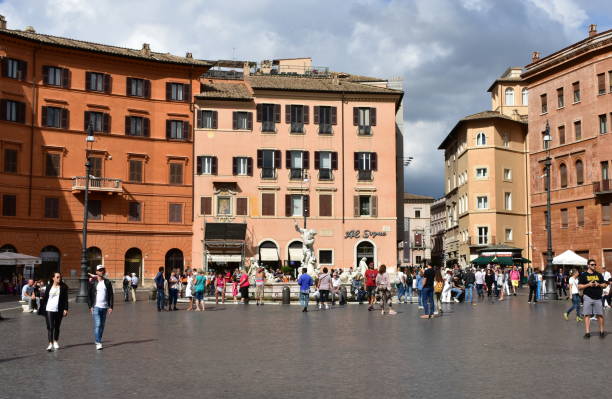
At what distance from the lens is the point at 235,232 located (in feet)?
186

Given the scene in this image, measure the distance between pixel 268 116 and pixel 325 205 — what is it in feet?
27.1

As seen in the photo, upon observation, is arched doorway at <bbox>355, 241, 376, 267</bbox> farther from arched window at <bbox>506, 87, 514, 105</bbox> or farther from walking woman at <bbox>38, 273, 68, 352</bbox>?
walking woman at <bbox>38, 273, 68, 352</bbox>

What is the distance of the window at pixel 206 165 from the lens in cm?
5741

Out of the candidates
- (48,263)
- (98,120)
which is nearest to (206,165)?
(98,120)

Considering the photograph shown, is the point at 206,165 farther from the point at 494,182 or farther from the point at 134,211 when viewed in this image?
the point at 494,182

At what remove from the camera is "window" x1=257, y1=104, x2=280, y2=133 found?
2317 inches

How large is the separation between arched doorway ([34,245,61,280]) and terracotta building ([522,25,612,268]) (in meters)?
36.0

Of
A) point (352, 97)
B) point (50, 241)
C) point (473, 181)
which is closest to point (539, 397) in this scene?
point (50, 241)

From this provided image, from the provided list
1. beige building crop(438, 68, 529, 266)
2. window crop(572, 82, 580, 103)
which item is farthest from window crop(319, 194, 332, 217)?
window crop(572, 82, 580, 103)

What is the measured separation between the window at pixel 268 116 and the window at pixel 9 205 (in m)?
18.9

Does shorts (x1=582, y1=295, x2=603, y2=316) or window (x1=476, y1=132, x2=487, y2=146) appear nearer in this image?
shorts (x1=582, y1=295, x2=603, y2=316)

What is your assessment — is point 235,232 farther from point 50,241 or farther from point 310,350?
point 310,350

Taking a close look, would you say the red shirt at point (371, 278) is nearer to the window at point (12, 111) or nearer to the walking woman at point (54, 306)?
the walking woman at point (54, 306)

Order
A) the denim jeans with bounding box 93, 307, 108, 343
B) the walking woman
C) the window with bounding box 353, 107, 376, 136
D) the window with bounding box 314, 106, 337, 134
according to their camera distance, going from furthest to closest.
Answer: the window with bounding box 353, 107, 376, 136
the window with bounding box 314, 106, 337, 134
the denim jeans with bounding box 93, 307, 108, 343
the walking woman
